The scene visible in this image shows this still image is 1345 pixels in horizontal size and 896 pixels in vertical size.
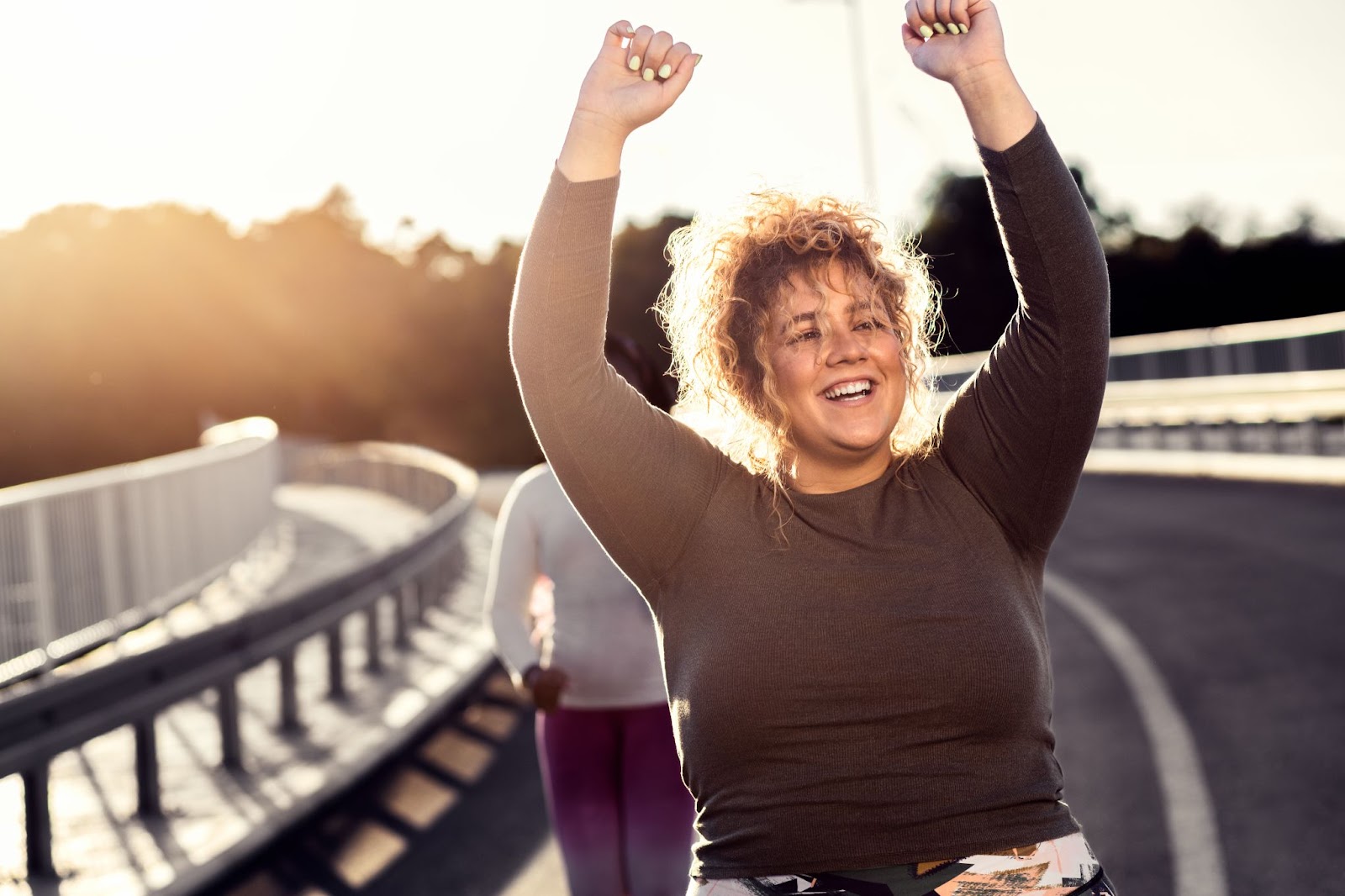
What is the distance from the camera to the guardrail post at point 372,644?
448 inches

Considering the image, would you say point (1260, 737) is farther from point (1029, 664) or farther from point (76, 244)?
point (76, 244)

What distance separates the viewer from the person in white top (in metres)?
4.70

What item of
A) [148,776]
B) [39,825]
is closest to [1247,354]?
[148,776]

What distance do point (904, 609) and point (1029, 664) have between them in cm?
21

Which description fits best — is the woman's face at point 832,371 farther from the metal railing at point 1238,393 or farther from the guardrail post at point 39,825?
the metal railing at point 1238,393

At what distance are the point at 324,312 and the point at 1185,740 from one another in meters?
86.9

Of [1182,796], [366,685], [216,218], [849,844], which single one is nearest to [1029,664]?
[849,844]

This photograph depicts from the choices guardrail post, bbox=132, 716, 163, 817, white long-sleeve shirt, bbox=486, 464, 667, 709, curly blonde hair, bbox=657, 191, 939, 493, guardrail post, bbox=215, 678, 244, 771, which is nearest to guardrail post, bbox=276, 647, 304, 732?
guardrail post, bbox=215, 678, 244, 771

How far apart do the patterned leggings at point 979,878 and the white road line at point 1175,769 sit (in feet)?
13.1

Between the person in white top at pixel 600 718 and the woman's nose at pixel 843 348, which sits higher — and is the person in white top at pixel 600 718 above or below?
below

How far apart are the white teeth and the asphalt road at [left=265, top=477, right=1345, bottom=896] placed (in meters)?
4.11

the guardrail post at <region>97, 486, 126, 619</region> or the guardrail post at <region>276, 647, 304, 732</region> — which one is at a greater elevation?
the guardrail post at <region>97, 486, 126, 619</region>

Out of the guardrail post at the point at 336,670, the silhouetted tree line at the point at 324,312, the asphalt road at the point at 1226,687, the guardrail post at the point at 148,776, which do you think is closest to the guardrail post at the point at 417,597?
the guardrail post at the point at 336,670

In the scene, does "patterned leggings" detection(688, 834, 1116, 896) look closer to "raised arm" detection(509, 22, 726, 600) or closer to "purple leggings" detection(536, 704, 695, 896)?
"raised arm" detection(509, 22, 726, 600)
